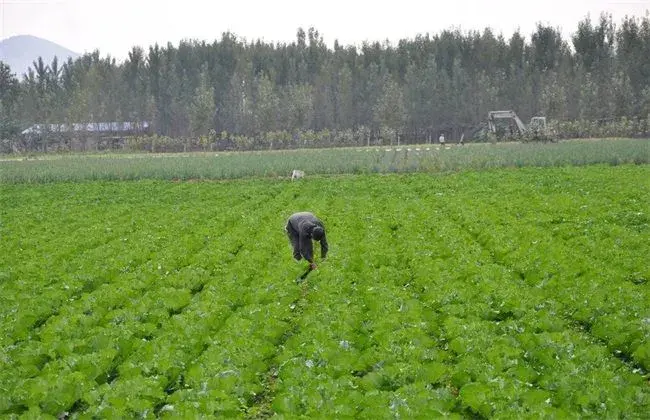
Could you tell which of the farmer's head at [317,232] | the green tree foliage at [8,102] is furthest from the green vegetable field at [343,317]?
the green tree foliage at [8,102]

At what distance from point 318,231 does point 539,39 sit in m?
104

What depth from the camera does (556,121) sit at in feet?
261

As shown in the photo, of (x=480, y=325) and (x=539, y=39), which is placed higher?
(x=539, y=39)

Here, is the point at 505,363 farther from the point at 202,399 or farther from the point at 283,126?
the point at 283,126

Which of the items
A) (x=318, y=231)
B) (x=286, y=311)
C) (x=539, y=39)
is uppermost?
(x=539, y=39)

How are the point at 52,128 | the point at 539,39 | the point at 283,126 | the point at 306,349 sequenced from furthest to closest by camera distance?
the point at 539,39, the point at 52,128, the point at 283,126, the point at 306,349

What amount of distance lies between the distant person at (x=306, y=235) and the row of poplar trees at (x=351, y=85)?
74.7m

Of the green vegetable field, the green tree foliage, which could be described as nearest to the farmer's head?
the green vegetable field

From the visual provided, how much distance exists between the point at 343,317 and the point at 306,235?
11.7 feet

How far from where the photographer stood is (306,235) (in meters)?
13.3

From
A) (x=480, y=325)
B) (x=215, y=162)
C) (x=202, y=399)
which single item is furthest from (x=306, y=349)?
(x=215, y=162)

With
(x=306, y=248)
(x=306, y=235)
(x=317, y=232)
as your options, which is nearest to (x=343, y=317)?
(x=317, y=232)

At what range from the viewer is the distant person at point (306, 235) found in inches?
516

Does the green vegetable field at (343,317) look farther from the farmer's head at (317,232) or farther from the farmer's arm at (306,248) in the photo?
the farmer's head at (317,232)
